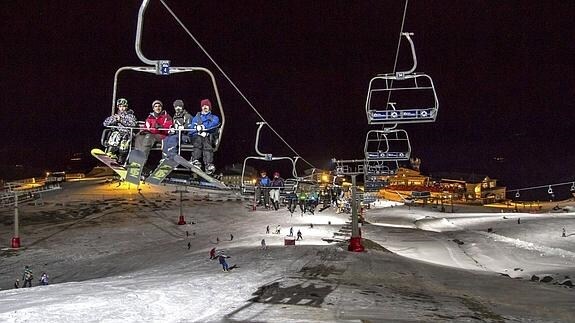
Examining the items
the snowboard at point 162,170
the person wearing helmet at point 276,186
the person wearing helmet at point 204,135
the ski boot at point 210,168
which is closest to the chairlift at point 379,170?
the person wearing helmet at point 276,186

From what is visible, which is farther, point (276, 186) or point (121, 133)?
point (276, 186)

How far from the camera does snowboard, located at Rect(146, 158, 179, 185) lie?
6.50 meters

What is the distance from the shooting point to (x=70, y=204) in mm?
55406

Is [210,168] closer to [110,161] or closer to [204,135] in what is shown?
[204,135]

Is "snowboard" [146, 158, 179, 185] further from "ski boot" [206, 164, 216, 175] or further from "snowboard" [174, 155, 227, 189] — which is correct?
"ski boot" [206, 164, 216, 175]

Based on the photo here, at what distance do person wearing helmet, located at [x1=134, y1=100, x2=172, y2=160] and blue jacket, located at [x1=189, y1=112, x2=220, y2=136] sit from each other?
1.27 feet

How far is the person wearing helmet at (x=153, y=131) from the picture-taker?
6653 mm

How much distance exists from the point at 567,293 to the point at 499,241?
61.1 ft

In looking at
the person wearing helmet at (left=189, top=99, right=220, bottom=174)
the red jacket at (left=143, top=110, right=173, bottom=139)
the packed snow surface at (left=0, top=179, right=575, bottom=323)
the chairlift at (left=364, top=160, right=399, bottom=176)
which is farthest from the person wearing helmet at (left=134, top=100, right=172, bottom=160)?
the chairlift at (left=364, top=160, right=399, bottom=176)

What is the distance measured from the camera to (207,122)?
648 centimetres

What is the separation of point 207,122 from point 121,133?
120 cm

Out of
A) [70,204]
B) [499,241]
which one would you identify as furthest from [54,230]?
[499,241]

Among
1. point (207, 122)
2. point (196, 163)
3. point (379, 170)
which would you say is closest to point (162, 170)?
point (196, 163)

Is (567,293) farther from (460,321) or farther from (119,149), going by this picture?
(119,149)
